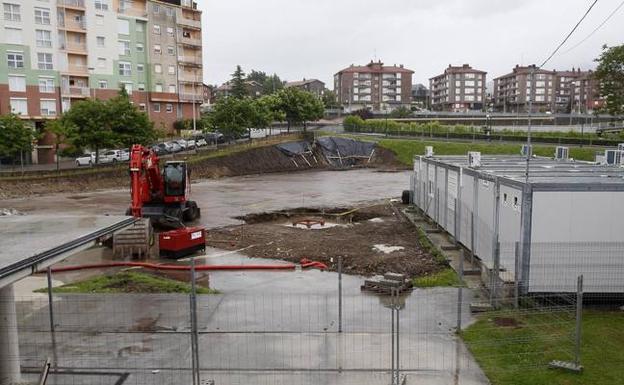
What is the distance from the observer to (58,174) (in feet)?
148

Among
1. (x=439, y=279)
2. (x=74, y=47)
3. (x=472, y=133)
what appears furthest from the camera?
(x=472, y=133)

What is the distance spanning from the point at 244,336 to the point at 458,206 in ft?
35.5

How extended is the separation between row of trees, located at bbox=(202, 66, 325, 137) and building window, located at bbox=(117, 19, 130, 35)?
44.4 ft

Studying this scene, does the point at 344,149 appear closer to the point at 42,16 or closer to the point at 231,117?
the point at 231,117

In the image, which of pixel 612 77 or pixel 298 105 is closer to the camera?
pixel 612 77

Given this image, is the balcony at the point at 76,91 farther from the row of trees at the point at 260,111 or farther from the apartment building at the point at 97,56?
the row of trees at the point at 260,111

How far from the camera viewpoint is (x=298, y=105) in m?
74.6

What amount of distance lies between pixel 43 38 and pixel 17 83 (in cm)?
588

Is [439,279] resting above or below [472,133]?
below

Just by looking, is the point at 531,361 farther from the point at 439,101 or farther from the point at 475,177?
the point at 439,101

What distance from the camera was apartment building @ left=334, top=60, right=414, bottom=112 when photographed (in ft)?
501

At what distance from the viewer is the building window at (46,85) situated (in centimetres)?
6003

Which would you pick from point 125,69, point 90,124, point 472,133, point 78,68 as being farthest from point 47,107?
point 472,133

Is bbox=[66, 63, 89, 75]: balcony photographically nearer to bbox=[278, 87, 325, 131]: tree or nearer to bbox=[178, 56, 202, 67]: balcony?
bbox=[178, 56, 202, 67]: balcony
